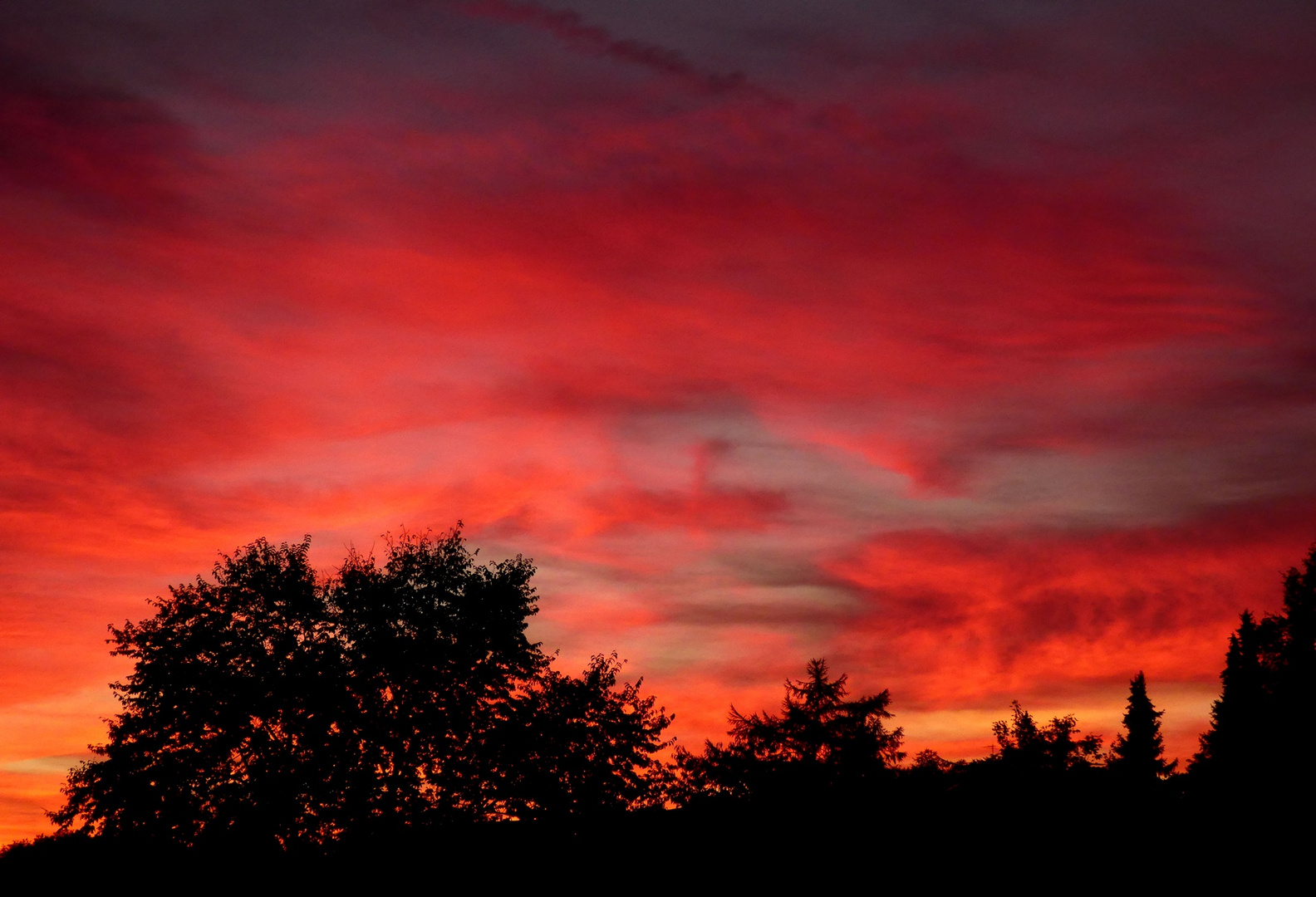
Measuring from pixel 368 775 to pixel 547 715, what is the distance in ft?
25.3

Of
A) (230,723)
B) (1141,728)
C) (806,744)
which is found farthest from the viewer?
(1141,728)

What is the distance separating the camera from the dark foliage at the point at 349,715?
42.0m

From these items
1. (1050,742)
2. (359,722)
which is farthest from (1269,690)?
(359,722)

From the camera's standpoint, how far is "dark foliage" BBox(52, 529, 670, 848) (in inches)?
1655

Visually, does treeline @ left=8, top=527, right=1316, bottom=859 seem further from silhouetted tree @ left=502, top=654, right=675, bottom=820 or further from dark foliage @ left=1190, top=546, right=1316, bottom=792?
dark foliage @ left=1190, top=546, right=1316, bottom=792

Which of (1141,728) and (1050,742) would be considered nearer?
(1050,742)

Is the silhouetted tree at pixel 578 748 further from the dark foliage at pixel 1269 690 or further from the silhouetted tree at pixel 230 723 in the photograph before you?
the dark foliage at pixel 1269 690

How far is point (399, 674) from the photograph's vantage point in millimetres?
44531

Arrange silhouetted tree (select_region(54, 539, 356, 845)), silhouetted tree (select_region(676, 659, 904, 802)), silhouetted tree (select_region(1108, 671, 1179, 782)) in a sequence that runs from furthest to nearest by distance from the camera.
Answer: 1. silhouetted tree (select_region(1108, 671, 1179, 782))
2. silhouetted tree (select_region(676, 659, 904, 802))
3. silhouetted tree (select_region(54, 539, 356, 845))

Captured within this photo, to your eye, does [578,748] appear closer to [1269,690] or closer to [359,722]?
[359,722]

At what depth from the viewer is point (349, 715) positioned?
44.1m

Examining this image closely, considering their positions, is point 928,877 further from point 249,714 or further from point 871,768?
point 871,768

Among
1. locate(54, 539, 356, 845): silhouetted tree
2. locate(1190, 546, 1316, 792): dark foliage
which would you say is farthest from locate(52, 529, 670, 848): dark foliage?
locate(1190, 546, 1316, 792): dark foliage

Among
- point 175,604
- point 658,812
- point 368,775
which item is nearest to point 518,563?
point 368,775
